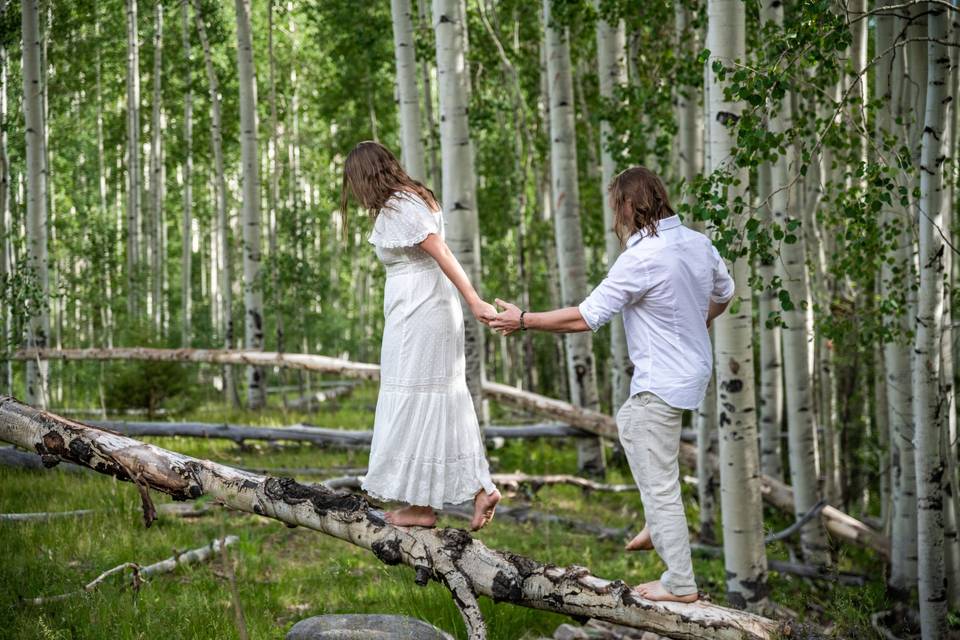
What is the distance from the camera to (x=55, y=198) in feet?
82.7

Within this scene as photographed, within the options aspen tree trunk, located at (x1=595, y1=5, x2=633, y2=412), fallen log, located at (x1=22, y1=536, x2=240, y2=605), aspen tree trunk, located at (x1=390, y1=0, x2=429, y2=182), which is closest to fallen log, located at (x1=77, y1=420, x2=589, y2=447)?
aspen tree trunk, located at (x1=595, y1=5, x2=633, y2=412)

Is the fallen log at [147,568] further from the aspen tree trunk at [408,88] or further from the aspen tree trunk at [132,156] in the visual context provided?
the aspen tree trunk at [132,156]

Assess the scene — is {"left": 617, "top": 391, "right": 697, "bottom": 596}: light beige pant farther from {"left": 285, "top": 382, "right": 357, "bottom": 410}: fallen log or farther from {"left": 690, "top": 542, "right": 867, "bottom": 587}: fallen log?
{"left": 285, "top": 382, "right": 357, "bottom": 410}: fallen log

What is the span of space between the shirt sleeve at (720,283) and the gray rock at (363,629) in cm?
218

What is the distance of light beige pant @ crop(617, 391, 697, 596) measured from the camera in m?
3.81

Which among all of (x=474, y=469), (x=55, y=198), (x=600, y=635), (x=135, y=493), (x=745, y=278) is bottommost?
(x=600, y=635)

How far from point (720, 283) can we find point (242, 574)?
373cm

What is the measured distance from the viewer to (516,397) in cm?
1105

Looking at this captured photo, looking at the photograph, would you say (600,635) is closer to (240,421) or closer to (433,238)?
(433,238)

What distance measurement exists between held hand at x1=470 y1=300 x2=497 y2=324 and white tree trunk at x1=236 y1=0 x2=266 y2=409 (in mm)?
10218

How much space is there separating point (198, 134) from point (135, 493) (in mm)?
18635

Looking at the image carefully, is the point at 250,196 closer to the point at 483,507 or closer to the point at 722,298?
the point at 483,507

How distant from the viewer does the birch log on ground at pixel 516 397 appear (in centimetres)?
823

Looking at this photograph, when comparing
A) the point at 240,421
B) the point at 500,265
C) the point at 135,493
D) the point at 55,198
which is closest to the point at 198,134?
the point at 55,198
